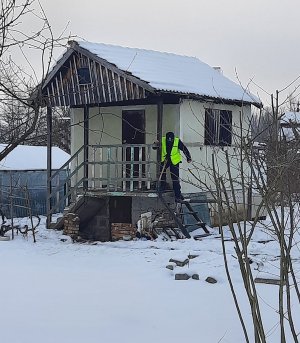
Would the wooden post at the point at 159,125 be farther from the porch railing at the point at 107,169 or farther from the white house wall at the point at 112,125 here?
the white house wall at the point at 112,125

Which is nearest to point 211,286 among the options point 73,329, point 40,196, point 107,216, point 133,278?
point 133,278

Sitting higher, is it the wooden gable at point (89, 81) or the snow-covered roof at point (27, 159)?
the wooden gable at point (89, 81)

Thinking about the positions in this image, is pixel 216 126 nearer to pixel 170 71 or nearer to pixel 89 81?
pixel 170 71

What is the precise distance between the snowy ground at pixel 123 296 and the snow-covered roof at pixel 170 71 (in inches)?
177

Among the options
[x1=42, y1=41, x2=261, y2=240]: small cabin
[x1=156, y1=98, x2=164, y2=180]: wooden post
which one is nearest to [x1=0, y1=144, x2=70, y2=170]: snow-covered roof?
[x1=42, y1=41, x2=261, y2=240]: small cabin

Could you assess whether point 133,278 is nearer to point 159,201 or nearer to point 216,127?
point 159,201

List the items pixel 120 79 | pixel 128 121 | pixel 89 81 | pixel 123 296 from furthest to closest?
pixel 128 121
pixel 89 81
pixel 120 79
pixel 123 296

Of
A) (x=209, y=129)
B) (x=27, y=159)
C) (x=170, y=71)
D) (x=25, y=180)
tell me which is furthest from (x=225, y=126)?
(x=27, y=159)

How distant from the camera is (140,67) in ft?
53.1

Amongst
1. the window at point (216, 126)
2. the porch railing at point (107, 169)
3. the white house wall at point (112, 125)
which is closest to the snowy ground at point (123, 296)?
the porch railing at point (107, 169)

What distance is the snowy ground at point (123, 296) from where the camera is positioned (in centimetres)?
775

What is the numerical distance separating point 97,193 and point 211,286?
259 inches

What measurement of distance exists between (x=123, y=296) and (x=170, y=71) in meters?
9.19

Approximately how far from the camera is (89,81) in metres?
16.0
